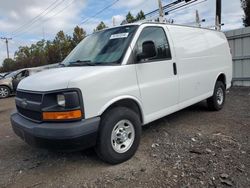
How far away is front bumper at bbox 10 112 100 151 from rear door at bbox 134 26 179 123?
113 centimetres

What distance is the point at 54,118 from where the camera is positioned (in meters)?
3.46

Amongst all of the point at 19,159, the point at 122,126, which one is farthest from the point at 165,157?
the point at 19,159

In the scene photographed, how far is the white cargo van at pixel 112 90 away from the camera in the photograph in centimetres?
343

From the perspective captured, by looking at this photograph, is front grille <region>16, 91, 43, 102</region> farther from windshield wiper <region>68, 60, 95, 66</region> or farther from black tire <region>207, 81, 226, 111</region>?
black tire <region>207, 81, 226, 111</region>

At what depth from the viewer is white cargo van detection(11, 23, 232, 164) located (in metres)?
3.43

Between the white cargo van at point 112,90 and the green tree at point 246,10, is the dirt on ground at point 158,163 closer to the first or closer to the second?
the white cargo van at point 112,90

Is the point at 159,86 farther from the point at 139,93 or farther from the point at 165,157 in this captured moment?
the point at 165,157

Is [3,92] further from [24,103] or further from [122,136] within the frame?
[122,136]

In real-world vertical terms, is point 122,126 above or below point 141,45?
below

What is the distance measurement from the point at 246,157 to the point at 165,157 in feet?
3.87

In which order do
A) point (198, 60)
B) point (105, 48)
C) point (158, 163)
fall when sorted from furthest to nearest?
point (198, 60)
point (105, 48)
point (158, 163)

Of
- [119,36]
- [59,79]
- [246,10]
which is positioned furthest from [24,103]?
[246,10]

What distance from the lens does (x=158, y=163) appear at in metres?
3.90

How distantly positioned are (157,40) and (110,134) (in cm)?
202
